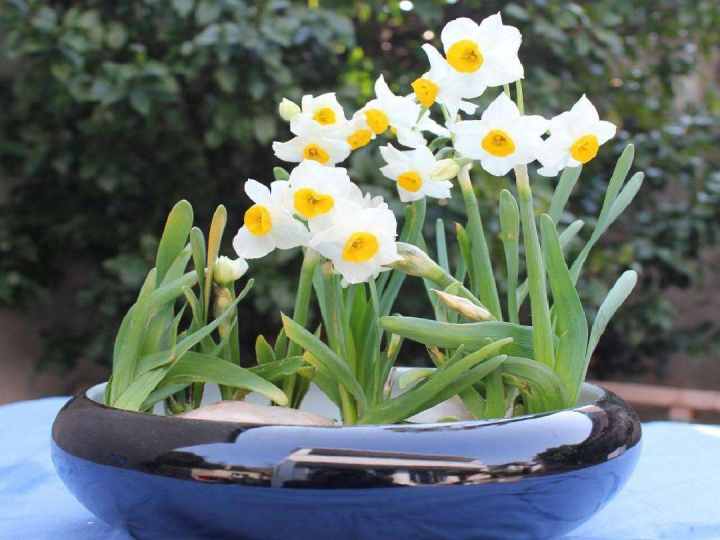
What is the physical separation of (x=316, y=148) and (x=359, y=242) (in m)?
0.12

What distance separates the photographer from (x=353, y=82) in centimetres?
210

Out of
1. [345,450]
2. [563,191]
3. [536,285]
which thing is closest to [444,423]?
[345,450]

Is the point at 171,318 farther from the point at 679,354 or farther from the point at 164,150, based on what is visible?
the point at 679,354

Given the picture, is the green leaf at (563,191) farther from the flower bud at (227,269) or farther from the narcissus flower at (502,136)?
the flower bud at (227,269)

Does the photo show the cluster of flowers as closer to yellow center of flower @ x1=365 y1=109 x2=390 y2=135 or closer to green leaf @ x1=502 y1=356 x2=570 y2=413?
yellow center of flower @ x1=365 y1=109 x2=390 y2=135

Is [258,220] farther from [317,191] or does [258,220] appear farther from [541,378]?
[541,378]

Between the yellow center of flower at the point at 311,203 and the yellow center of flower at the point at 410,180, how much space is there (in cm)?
9

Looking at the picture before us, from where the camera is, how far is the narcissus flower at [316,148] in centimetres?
61

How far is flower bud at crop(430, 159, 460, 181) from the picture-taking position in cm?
58

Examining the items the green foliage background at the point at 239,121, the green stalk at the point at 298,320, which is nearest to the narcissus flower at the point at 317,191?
the green stalk at the point at 298,320

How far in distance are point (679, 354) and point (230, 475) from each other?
2428 millimetres

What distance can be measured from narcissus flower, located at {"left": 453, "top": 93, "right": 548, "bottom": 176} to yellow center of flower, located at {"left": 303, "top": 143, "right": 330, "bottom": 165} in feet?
0.32

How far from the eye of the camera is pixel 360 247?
0.52 metres

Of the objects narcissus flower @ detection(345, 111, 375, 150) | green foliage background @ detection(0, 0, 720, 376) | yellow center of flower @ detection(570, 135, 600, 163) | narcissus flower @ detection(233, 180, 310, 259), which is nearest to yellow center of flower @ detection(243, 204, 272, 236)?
narcissus flower @ detection(233, 180, 310, 259)
